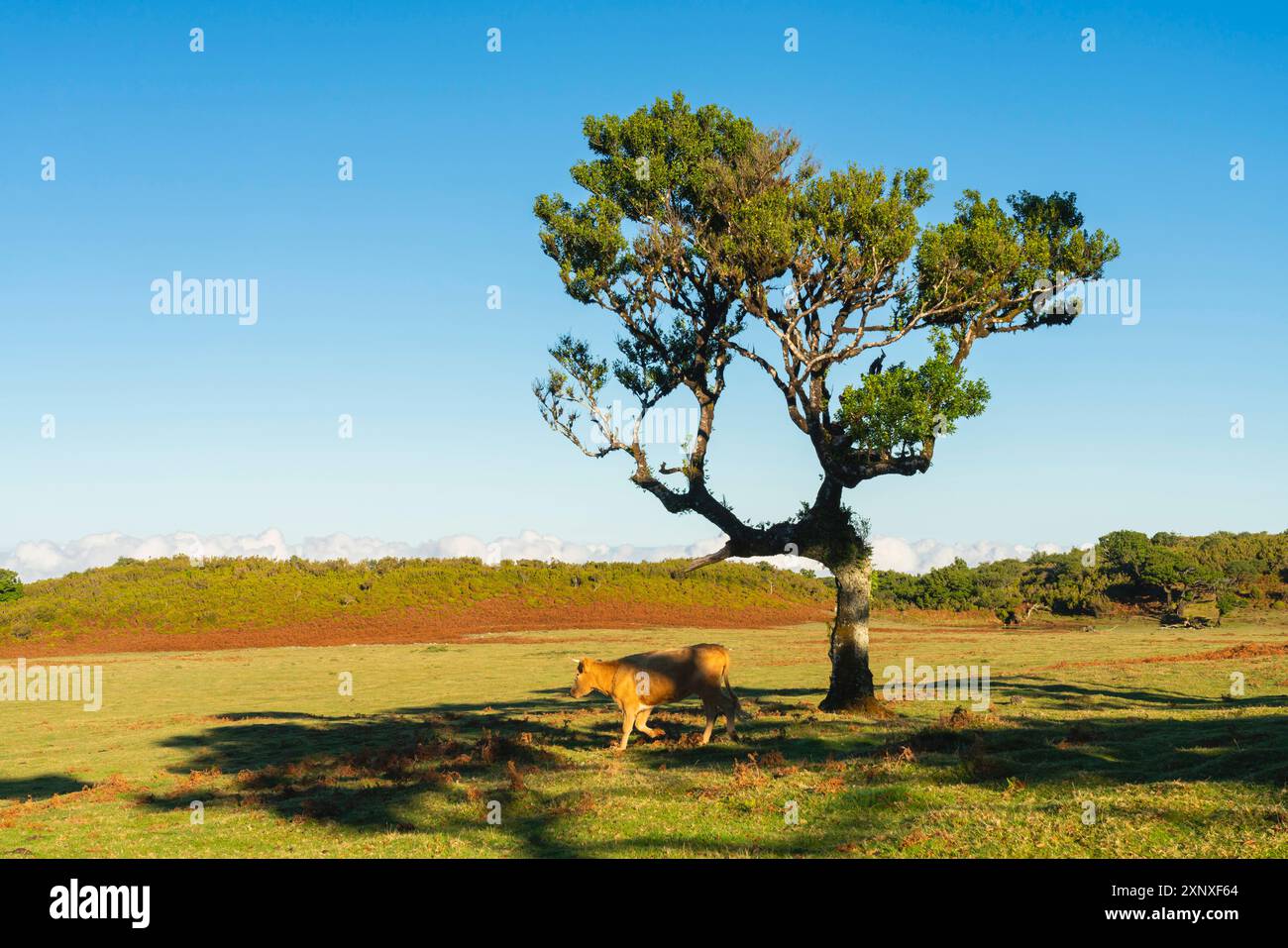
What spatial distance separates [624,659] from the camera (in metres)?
25.0

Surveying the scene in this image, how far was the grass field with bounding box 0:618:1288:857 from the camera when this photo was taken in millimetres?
13477

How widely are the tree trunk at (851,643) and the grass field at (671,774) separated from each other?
3.24ft

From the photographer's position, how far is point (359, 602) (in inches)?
3403

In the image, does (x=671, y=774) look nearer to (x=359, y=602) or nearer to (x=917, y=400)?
(x=917, y=400)

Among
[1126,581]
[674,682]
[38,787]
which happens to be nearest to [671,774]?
[674,682]

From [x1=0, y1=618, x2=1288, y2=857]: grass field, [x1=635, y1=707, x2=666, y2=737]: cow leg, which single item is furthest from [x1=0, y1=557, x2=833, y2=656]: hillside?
[x1=635, y1=707, x2=666, y2=737]: cow leg

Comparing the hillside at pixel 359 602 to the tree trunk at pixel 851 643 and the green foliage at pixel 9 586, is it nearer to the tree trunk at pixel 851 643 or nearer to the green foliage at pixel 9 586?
the green foliage at pixel 9 586

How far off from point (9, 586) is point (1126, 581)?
335 ft

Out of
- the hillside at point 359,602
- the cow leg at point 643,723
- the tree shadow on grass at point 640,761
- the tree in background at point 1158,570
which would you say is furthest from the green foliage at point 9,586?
the tree in background at point 1158,570

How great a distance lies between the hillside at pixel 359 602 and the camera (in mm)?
75062

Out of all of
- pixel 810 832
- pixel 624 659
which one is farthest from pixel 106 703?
pixel 810 832
